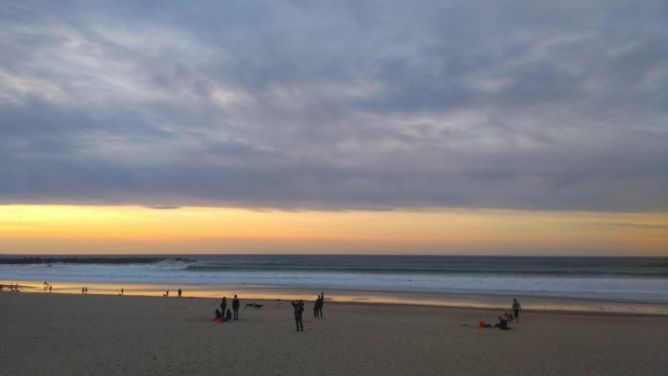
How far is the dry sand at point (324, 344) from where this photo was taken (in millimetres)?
12547

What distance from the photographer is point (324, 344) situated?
52.1 ft

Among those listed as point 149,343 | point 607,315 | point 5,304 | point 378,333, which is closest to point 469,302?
point 607,315

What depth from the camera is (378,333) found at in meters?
18.1

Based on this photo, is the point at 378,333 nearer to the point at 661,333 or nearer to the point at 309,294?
the point at 661,333

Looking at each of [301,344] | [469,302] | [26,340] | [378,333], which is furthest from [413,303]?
[26,340]

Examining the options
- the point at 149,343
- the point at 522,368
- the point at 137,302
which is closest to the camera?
the point at 522,368

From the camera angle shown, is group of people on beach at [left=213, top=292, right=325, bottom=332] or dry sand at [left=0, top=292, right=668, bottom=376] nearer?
dry sand at [left=0, top=292, right=668, bottom=376]

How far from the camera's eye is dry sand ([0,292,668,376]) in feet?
41.2

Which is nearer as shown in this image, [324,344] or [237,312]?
[324,344]

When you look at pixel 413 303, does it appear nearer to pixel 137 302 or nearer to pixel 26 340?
pixel 137 302

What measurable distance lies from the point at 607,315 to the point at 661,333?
5725 millimetres

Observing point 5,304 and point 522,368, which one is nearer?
point 522,368

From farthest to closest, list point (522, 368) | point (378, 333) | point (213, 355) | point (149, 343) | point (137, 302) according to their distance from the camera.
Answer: point (137, 302), point (378, 333), point (149, 343), point (213, 355), point (522, 368)

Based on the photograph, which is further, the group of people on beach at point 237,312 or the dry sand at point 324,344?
the group of people on beach at point 237,312
